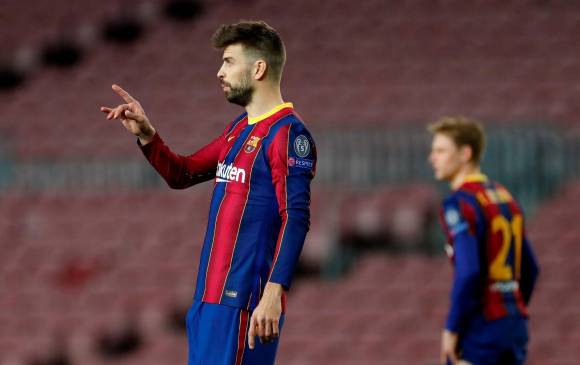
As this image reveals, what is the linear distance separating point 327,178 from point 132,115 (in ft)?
23.8

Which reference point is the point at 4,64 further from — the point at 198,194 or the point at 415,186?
the point at 415,186

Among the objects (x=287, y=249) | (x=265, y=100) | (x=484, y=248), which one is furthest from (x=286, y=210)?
(x=484, y=248)

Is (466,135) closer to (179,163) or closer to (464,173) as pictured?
(464,173)

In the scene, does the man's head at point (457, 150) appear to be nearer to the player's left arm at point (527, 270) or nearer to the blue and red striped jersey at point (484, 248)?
the blue and red striped jersey at point (484, 248)

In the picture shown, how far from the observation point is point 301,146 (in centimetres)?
327

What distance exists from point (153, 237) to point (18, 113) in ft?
10.3

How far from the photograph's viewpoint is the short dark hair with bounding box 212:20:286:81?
131 inches

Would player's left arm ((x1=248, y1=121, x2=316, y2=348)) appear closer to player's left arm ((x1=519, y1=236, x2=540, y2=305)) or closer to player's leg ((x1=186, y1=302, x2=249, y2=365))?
player's leg ((x1=186, y1=302, x2=249, y2=365))

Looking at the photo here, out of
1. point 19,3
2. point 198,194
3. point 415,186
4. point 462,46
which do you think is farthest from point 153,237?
point 19,3

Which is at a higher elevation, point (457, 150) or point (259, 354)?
point (457, 150)

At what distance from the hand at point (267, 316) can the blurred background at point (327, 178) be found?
5694mm

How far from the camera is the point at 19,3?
14.5 m

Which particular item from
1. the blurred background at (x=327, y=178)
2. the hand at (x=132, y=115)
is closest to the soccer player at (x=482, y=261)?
the hand at (x=132, y=115)

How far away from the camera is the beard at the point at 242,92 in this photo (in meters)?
3.34
